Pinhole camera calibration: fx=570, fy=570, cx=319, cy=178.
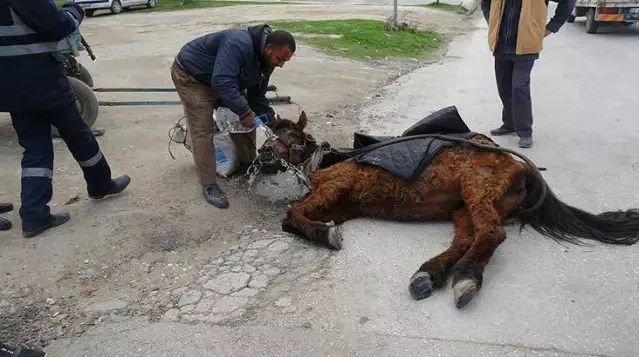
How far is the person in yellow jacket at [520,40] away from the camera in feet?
18.7

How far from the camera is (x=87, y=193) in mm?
4801

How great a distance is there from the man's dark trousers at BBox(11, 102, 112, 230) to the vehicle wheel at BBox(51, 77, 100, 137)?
2.09m

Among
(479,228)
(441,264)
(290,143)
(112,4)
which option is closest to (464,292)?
(441,264)

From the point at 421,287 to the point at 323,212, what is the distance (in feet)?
3.64

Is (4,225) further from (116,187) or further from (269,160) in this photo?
(269,160)

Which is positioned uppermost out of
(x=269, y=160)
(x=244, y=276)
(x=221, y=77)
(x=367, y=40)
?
(x=221, y=77)

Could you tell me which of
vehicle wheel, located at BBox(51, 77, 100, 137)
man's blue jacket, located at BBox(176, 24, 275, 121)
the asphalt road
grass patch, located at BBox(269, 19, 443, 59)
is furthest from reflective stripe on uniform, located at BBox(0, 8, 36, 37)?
grass patch, located at BBox(269, 19, 443, 59)

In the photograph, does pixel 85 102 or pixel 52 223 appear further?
pixel 85 102

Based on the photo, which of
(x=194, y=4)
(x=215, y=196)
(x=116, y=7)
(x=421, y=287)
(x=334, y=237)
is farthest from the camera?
(x=194, y=4)

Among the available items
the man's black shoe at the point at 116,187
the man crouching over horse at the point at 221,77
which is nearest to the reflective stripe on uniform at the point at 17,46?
the man crouching over horse at the point at 221,77

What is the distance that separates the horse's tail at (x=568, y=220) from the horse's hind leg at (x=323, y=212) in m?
1.24

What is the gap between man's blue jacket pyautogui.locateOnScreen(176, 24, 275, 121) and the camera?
13.7ft

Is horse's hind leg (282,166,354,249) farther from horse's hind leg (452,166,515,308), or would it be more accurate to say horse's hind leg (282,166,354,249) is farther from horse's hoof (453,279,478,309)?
horse's hoof (453,279,478,309)

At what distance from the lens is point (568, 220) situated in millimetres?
3943
